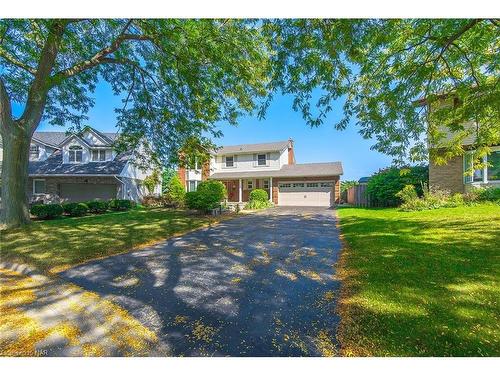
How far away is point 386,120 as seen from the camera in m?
5.72

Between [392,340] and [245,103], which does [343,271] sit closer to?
[392,340]

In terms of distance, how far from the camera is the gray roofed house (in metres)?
18.2

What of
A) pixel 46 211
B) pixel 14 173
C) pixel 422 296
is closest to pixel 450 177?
pixel 422 296

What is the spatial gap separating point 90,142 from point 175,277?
20001 mm

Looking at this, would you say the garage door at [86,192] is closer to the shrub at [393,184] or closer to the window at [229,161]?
the window at [229,161]

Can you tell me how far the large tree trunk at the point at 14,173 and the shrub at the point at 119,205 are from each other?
767cm

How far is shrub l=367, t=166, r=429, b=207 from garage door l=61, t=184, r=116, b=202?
19884mm

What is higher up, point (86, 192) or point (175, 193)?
point (86, 192)

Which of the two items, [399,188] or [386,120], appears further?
[399,188]

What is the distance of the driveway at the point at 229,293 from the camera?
7.38ft

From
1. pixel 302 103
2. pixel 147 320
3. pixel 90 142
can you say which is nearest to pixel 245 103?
pixel 302 103

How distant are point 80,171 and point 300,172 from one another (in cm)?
1788

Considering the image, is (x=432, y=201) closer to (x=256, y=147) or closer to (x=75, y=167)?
(x=256, y=147)

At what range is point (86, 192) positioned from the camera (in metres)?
19.2
